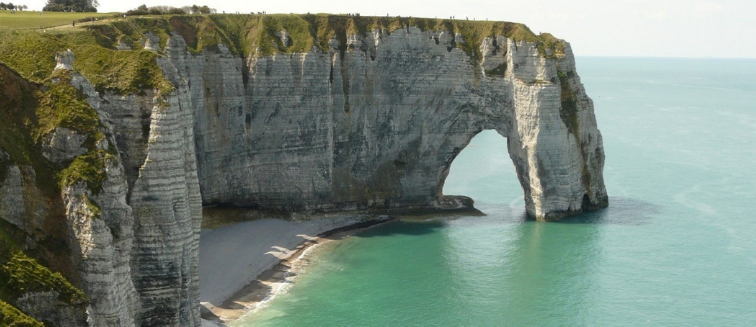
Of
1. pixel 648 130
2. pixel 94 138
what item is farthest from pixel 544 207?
pixel 648 130

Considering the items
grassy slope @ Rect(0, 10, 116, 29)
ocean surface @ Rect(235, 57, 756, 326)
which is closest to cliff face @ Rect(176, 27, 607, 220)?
ocean surface @ Rect(235, 57, 756, 326)

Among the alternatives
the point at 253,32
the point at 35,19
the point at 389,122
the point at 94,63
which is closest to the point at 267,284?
the point at 94,63

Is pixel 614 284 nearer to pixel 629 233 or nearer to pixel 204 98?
pixel 629 233

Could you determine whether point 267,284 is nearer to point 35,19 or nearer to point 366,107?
point 366,107

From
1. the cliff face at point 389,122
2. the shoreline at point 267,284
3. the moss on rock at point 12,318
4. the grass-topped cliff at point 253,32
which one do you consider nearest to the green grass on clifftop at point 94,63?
the grass-topped cliff at point 253,32

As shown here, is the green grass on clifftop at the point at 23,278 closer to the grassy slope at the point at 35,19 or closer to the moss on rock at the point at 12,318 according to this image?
the moss on rock at the point at 12,318

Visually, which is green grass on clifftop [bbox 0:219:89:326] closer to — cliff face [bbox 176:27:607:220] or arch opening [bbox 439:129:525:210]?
cliff face [bbox 176:27:607:220]
